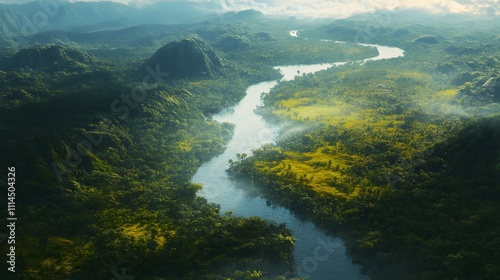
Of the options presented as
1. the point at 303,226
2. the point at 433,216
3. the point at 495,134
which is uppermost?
the point at 495,134

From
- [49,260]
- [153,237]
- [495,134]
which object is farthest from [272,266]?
[495,134]

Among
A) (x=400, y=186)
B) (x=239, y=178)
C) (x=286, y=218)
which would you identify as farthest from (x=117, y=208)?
(x=400, y=186)

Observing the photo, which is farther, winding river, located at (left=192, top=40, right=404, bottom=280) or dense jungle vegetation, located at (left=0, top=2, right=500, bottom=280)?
winding river, located at (left=192, top=40, right=404, bottom=280)

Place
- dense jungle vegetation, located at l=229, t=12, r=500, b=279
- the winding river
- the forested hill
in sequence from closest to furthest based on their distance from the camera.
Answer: dense jungle vegetation, located at l=229, t=12, r=500, b=279
the forested hill
the winding river

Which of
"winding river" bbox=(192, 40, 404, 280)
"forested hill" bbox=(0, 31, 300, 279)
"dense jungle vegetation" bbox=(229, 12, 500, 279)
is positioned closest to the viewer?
"dense jungle vegetation" bbox=(229, 12, 500, 279)

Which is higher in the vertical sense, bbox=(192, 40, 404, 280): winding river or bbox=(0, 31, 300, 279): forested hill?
bbox=(0, 31, 300, 279): forested hill

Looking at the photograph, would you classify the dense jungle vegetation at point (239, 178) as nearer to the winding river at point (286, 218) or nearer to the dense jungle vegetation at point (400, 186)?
the dense jungle vegetation at point (400, 186)

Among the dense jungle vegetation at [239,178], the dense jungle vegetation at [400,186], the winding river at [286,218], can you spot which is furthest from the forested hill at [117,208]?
the dense jungle vegetation at [400,186]

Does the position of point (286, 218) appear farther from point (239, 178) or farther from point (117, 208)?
point (117, 208)

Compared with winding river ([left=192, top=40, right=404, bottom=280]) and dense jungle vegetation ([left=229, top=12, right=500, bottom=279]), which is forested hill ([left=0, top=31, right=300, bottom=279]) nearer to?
winding river ([left=192, top=40, right=404, bottom=280])

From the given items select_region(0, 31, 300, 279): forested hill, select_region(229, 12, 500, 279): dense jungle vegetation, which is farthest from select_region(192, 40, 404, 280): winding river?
select_region(0, 31, 300, 279): forested hill

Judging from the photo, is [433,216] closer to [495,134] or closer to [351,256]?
[351,256]
